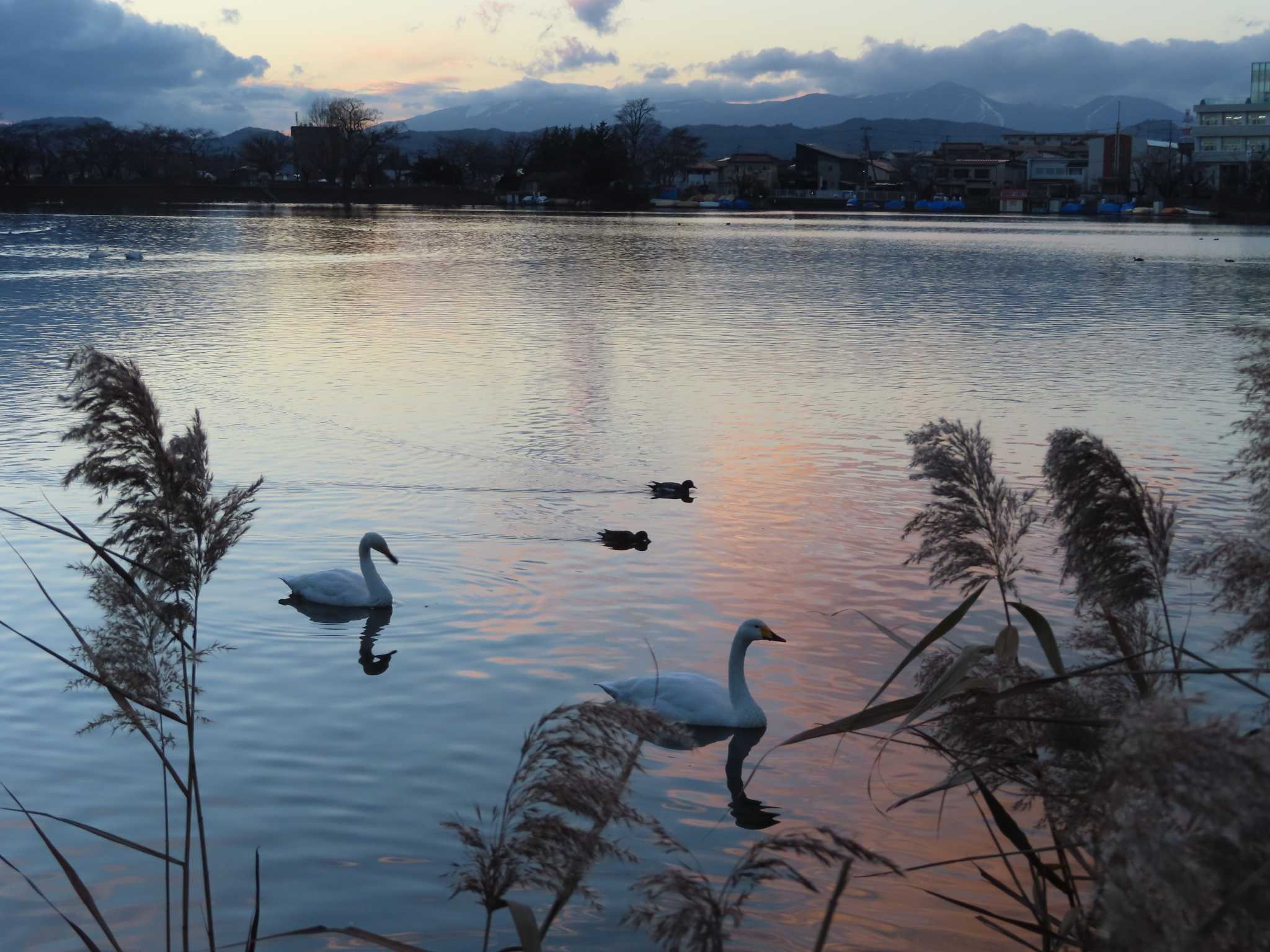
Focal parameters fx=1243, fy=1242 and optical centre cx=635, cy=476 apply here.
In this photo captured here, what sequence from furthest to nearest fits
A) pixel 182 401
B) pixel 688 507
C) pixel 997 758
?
pixel 182 401, pixel 688 507, pixel 997 758

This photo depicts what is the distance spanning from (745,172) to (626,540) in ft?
484

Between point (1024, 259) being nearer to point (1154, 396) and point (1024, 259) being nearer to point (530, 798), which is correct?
point (1154, 396)

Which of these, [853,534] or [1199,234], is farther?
[1199,234]

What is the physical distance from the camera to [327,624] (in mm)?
7711

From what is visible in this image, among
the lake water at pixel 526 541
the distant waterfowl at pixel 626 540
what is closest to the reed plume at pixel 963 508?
the lake water at pixel 526 541

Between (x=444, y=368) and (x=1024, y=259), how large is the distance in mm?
31982

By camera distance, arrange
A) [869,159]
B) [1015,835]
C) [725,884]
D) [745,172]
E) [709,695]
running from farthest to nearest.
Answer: [869,159] → [745,172] → [709,695] → [1015,835] → [725,884]

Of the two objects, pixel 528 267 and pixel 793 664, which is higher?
pixel 528 267

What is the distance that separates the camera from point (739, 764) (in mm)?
5988

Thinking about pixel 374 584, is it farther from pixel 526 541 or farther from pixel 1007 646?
pixel 1007 646

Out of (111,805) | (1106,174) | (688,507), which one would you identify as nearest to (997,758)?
(111,805)

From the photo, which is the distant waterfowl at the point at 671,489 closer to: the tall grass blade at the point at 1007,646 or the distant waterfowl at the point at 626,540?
the distant waterfowl at the point at 626,540

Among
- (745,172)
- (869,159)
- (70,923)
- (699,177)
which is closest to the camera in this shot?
(70,923)

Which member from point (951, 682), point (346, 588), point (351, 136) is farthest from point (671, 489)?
point (351, 136)
